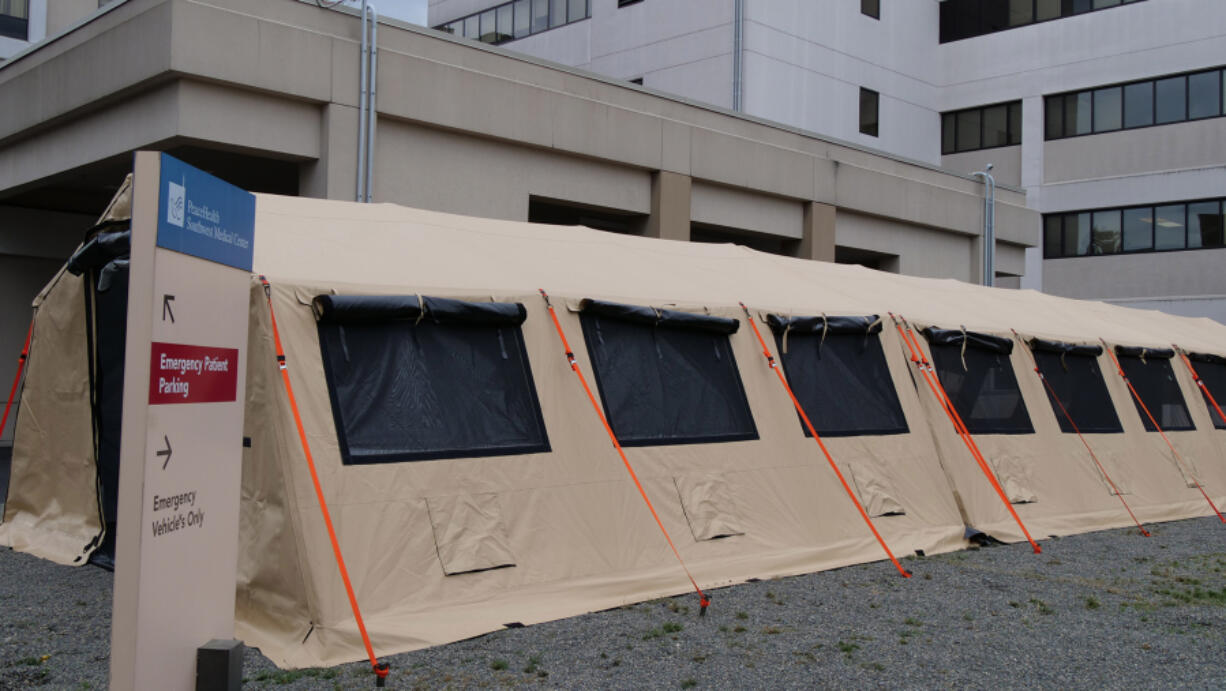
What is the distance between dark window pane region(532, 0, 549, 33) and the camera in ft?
97.1

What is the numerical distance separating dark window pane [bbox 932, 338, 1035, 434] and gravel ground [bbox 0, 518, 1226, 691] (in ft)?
6.39

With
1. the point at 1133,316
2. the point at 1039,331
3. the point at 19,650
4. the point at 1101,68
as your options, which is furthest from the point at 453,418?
the point at 1101,68

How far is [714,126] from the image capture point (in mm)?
15859

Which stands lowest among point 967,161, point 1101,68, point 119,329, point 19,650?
point 19,650

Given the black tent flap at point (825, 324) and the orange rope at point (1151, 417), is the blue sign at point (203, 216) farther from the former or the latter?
the orange rope at point (1151, 417)

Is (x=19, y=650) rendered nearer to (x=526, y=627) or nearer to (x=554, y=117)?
(x=526, y=627)

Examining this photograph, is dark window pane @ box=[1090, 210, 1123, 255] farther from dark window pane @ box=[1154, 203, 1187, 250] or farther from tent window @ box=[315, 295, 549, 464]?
tent window @ box=[315, 295, 549, 464]

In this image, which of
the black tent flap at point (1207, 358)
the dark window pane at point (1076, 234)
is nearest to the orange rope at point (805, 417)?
the black tent flap at point (1207, 358)

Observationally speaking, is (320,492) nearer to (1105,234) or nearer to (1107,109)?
(1105,234)

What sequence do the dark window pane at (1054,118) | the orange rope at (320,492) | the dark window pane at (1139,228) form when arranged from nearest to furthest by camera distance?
the orange rope at (320,492)
the dark window pane at (1139,228)
the dark window pane at (1054,118)

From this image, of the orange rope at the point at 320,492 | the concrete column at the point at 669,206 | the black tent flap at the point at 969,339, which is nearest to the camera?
the orange rope at the point at 320,492

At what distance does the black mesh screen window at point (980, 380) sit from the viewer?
912cm

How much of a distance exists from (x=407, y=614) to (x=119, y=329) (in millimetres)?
3033

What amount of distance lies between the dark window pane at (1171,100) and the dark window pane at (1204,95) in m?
0.14
